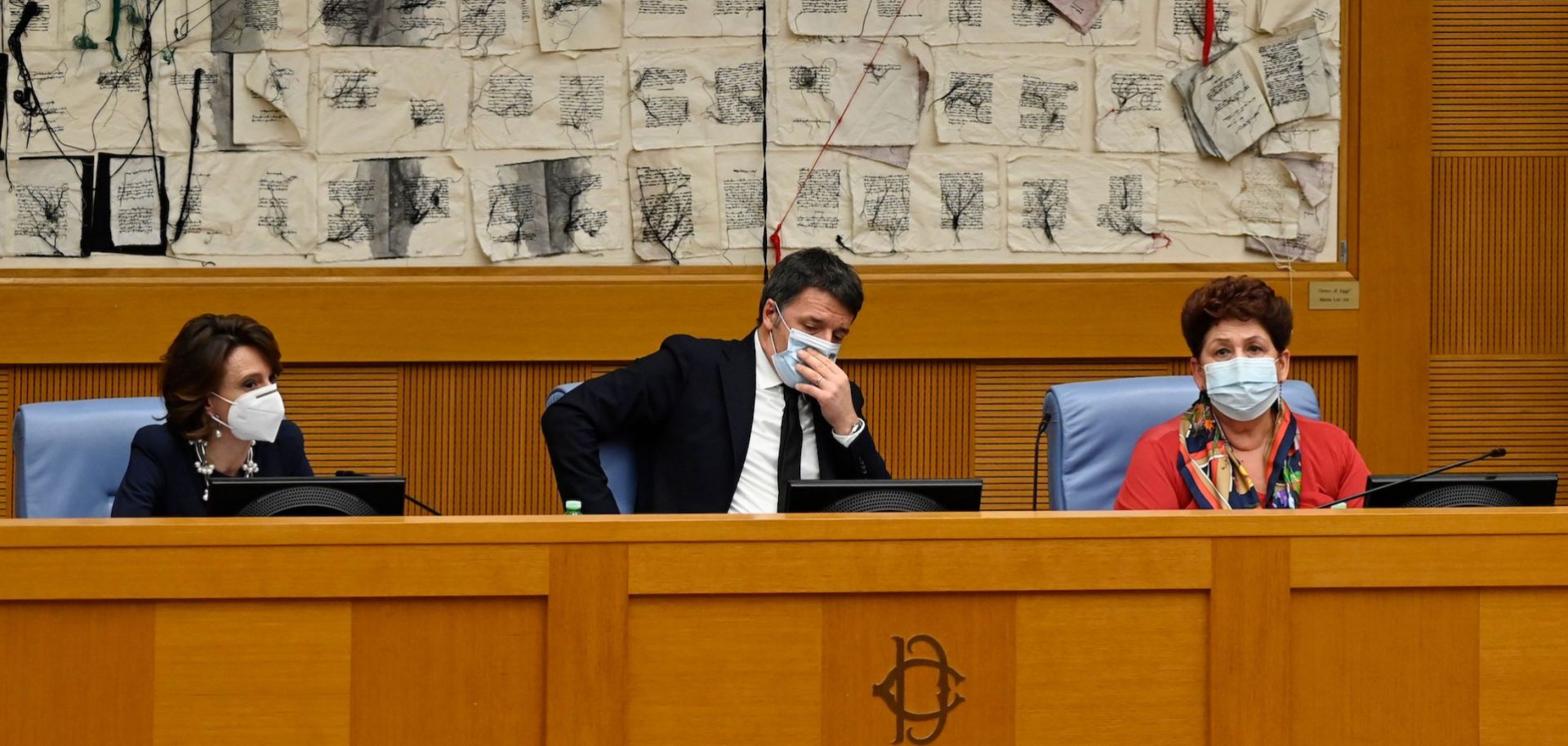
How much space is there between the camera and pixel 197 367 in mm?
2510

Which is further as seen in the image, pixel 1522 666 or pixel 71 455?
pixel 71 455

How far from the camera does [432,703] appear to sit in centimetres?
171

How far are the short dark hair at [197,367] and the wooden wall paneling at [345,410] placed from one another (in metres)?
0.85

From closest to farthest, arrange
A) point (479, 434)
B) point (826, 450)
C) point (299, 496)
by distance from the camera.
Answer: point (299, 496) → point (826, 450) → point (479, 434)

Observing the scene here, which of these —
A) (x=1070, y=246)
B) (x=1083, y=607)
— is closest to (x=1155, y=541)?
(x=1083, y=607)

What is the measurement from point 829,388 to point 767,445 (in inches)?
7.3

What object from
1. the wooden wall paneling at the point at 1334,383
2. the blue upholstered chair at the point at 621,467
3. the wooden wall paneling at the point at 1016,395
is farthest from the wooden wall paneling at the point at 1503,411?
the blue upholstered chair at the point at 621,467

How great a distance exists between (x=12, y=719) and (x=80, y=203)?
6.60 feet

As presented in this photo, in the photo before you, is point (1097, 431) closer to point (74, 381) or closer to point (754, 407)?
point (754, 407)

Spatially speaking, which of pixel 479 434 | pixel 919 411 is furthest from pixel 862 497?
pixel 479 434

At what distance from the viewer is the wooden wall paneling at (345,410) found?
341cm

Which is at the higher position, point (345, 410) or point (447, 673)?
point (345, 410)

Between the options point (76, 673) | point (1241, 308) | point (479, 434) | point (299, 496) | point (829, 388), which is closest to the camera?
point (76, 673)

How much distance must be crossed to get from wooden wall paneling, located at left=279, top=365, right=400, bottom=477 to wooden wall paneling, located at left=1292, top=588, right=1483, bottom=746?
2.27 meters
